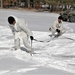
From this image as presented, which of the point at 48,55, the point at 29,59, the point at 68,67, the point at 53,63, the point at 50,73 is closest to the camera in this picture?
the point at 50,73

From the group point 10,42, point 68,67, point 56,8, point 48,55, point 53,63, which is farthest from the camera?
point 56,8

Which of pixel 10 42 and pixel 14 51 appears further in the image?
pixel 10 42

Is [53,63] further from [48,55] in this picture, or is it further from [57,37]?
[57,37]

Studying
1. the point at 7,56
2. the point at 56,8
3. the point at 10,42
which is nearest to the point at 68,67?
the point at 7,56

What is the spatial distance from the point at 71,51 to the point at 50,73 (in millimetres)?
3601

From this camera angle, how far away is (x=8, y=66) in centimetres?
802

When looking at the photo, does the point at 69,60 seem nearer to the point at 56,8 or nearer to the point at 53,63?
the point at 53,63

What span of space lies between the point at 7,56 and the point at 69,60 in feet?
6.67

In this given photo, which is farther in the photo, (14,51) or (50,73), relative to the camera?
(14,51)

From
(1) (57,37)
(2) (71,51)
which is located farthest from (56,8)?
(2) (71,51)

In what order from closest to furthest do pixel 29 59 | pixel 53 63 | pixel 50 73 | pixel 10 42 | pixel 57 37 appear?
1. pixel 50 73
2. pixel 53 63
3. pixel 29 59
4. pixel 10 42
5. pixel 57 37

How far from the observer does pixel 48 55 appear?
974 cm

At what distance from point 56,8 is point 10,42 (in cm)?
3891

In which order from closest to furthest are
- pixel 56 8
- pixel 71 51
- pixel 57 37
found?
pixel 71 51, pixel 57 37, pixel 56 8
